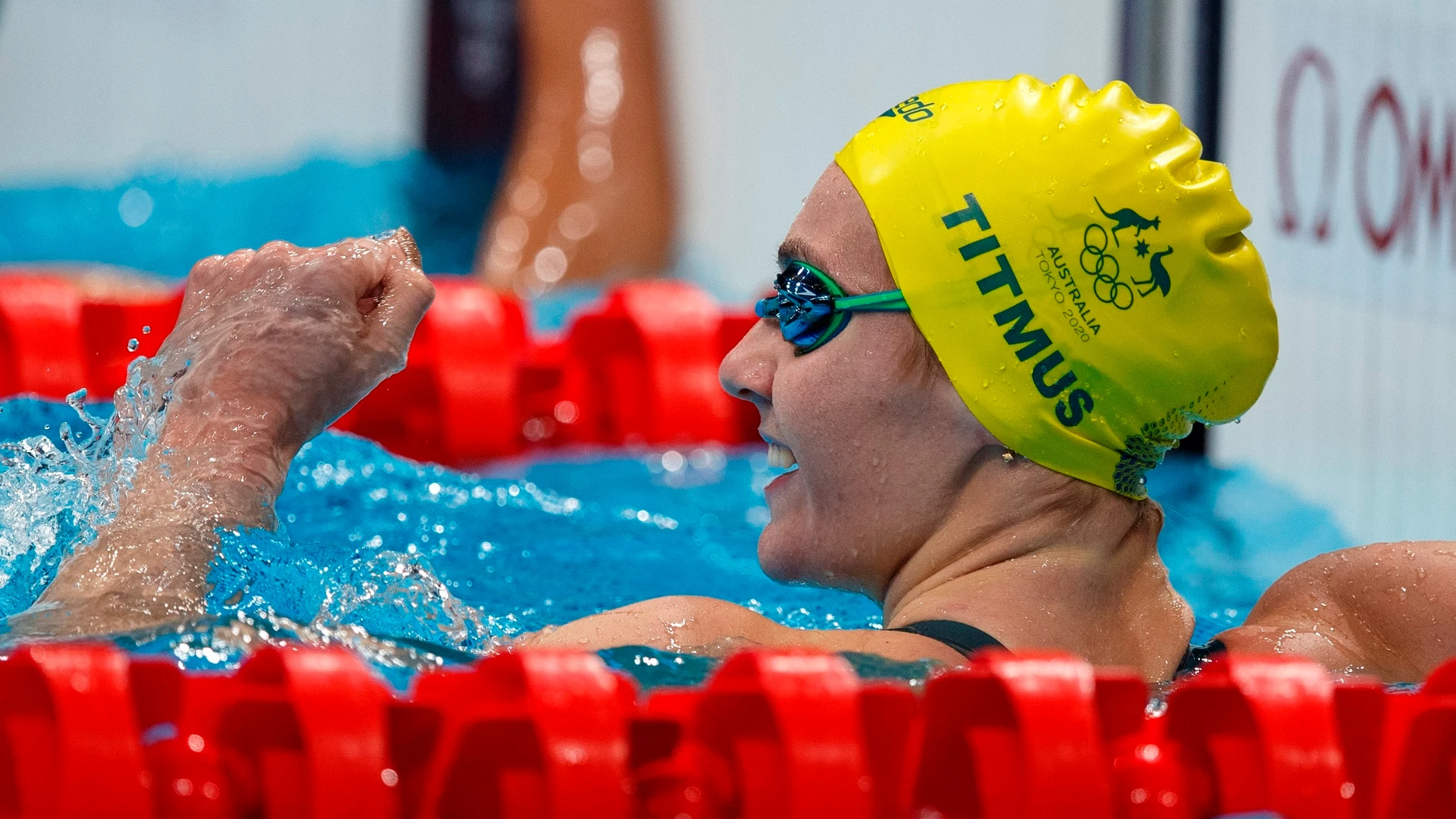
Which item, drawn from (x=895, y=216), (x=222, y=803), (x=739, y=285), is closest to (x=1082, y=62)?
(x=739, y=285)

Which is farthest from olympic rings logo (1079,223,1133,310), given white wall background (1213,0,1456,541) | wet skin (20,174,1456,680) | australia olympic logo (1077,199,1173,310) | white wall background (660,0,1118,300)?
white wall background (660,0,1118,300)

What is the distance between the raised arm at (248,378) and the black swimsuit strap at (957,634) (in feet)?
2.05

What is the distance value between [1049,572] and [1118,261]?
1.00ft

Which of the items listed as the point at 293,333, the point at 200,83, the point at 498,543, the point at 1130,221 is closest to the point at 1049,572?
the point at 1130,221

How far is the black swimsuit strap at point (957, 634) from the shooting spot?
4.64ft

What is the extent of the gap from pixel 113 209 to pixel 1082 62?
444 centimetres

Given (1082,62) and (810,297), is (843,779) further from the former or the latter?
(1082,62)

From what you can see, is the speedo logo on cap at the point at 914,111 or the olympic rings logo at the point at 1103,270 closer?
the olympic rings logo at the point at 1103,270

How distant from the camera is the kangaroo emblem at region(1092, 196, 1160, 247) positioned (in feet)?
4.78

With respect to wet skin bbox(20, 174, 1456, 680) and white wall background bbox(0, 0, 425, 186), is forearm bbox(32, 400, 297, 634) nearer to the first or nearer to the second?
wet skin bbox(20, 174, 1456, 680)

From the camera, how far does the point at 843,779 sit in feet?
3.57

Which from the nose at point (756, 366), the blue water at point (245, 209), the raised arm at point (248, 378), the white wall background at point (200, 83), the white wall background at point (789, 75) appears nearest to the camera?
the raised arm at point (248, 378)

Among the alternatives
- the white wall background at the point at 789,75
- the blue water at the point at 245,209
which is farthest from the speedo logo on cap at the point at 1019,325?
the blue water at the point at 245,209

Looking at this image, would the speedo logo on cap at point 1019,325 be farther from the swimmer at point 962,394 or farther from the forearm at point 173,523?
the forearm at point 173,523
